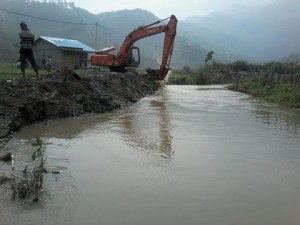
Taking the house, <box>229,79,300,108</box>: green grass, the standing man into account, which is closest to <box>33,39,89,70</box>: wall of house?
the house

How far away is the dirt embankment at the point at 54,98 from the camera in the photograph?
982cm

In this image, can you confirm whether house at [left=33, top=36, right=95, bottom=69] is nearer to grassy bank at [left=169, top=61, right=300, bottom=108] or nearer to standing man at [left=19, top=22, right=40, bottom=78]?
grassy bank at [left=169, top=61, right=300, bottom=108]

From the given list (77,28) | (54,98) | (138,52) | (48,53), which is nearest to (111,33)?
(77,28)

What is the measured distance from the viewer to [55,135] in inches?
365

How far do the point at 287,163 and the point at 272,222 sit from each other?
2822 mm

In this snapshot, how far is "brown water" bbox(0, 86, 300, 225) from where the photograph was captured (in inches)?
198

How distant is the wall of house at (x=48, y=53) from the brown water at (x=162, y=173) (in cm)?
1559

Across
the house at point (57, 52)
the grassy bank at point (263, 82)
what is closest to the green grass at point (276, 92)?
the grassy bank at point (263, 82)

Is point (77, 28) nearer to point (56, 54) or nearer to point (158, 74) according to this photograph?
point (56, 54)

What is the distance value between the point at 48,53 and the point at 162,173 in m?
21.7

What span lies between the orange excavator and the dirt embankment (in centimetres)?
632

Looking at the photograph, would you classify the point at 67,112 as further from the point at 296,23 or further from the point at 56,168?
the point at 296,23

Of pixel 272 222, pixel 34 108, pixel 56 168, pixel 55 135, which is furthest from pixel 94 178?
pixel 34 108

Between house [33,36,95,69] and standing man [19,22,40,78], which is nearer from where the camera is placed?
standing man [19,22,40,78]
